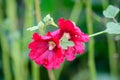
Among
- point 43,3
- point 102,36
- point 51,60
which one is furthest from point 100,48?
point 51,60

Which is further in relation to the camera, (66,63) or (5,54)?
(66,63)

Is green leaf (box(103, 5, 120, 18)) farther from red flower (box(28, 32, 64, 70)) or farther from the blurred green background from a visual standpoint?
the blurred green background

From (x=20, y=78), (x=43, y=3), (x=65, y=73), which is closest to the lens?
(x=20, y=78)

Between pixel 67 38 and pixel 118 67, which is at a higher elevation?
pixel 67 38

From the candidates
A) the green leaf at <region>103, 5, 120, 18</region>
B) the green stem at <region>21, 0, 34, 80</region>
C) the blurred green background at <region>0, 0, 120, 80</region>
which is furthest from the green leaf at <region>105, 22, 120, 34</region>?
the blurred green background at <region>0, 0, 120, 80</region>

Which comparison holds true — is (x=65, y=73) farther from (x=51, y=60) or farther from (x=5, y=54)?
(x=51, y=60)

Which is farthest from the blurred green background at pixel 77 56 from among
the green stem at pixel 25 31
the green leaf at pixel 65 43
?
the green leaf at pixel 65 43
